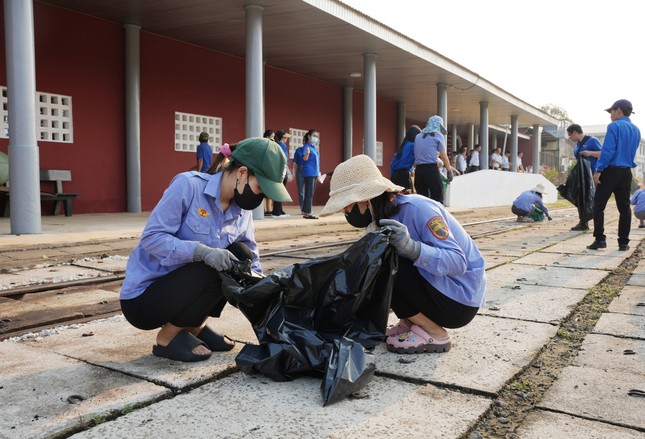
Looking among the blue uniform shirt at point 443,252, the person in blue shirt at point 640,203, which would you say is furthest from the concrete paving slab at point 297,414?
the person in blue shirt at point 640,203

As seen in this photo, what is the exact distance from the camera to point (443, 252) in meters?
2.72

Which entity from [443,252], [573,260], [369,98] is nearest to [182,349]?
[443,252]

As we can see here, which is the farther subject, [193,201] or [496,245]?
[496,245]

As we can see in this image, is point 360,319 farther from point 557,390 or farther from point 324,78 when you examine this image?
point 324,78

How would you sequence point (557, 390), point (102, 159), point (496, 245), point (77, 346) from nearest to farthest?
point (557, 390) → point (77, 346) → point (496, 245) → point (102, 159)

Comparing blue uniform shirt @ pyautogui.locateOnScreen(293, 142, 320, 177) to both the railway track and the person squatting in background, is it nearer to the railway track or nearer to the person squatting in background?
the person squatting in background

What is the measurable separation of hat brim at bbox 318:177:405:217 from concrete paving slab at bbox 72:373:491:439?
80cm

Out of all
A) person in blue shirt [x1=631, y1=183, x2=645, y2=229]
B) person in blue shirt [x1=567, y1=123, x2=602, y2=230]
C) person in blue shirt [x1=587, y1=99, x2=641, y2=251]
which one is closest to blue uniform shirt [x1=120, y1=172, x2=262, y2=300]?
person in blue shirt [x1=587, y1=99, x2=641, y2=251]

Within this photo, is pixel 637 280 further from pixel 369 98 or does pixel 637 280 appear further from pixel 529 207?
pixel 369 98

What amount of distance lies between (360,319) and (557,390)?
0.89m

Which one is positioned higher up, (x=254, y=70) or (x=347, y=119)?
(x=347, y=119)

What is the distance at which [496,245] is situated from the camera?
7750 millimetres

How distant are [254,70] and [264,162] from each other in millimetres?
7994

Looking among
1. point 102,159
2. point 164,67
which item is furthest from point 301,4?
point 102,159
